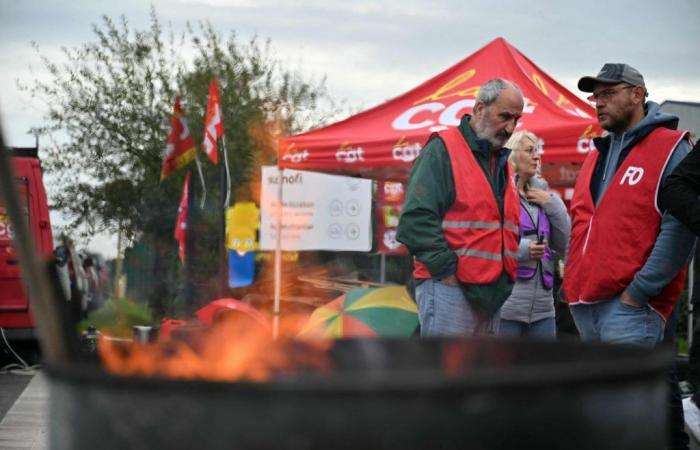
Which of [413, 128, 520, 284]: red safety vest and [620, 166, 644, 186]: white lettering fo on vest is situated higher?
[620, 166, 644, 186]: white lettering fo on vest

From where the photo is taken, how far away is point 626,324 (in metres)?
4.42

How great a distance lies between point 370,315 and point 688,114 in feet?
11.8

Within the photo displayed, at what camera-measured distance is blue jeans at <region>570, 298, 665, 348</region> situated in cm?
441

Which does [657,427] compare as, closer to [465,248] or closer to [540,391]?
[540,391]

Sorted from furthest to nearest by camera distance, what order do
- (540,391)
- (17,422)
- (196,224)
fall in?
(196,224) → (17,422) → (540,391)

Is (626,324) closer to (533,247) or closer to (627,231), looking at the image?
(627,231)

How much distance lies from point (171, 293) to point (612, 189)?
51.4 feet

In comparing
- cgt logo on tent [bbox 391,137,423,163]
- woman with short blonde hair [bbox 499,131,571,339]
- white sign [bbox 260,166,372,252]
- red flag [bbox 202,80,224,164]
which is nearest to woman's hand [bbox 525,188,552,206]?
woman with short blonde hair [bbox 499,131,571,339]

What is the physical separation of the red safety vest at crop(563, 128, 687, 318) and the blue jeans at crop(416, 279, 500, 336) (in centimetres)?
50

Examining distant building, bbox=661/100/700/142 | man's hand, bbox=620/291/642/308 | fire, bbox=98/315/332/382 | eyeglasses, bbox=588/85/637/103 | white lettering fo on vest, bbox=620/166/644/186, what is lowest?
man's hand, bbox=620/291/642/308

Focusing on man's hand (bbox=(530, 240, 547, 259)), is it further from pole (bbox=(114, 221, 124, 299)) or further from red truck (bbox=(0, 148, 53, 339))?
pole (bbox=(114, 221, 124, 299))

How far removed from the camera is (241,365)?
2473mm

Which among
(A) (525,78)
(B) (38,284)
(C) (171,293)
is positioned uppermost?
(A) (525,78)

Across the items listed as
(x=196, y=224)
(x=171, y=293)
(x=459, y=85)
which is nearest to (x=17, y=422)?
(x=459, y=85)
